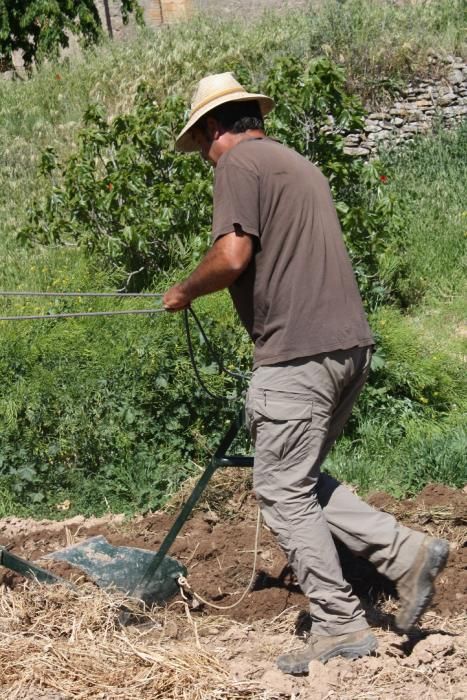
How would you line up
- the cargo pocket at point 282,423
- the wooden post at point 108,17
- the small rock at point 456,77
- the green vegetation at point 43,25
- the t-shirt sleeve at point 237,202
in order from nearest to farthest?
the t-shirt sleeve at point 237,202 < the cargo pocket at point 282,423 < the small rock at point 456,77 < the green vegetation at point 43,25 < the wooden post at point 108,17

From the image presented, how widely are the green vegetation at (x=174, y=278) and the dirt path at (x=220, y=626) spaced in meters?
0.47

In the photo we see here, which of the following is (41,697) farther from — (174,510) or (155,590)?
(174,510)

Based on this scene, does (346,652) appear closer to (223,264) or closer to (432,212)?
(223,264)

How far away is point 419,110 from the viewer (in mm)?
10633

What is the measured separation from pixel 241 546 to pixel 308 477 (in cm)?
135

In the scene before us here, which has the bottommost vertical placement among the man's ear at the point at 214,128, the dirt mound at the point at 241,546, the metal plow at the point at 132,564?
the dirt mound at the point at 241,546

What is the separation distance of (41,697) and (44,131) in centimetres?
893

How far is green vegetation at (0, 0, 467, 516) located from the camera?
19.8 ft

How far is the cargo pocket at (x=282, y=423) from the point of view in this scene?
12.4ft

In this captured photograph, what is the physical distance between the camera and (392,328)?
7.11 m

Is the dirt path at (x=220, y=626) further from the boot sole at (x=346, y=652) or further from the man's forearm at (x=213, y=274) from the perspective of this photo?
the man's forearm at (x=213, y=274)

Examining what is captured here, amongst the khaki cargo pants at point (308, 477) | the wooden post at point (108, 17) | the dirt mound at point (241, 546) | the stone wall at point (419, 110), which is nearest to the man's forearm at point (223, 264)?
the khaki cargo pants at point (308, 477)

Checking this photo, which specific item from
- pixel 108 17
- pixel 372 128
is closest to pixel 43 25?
pixel 108 17

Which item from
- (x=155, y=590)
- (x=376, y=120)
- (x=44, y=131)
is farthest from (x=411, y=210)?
(x=155, y=590)
